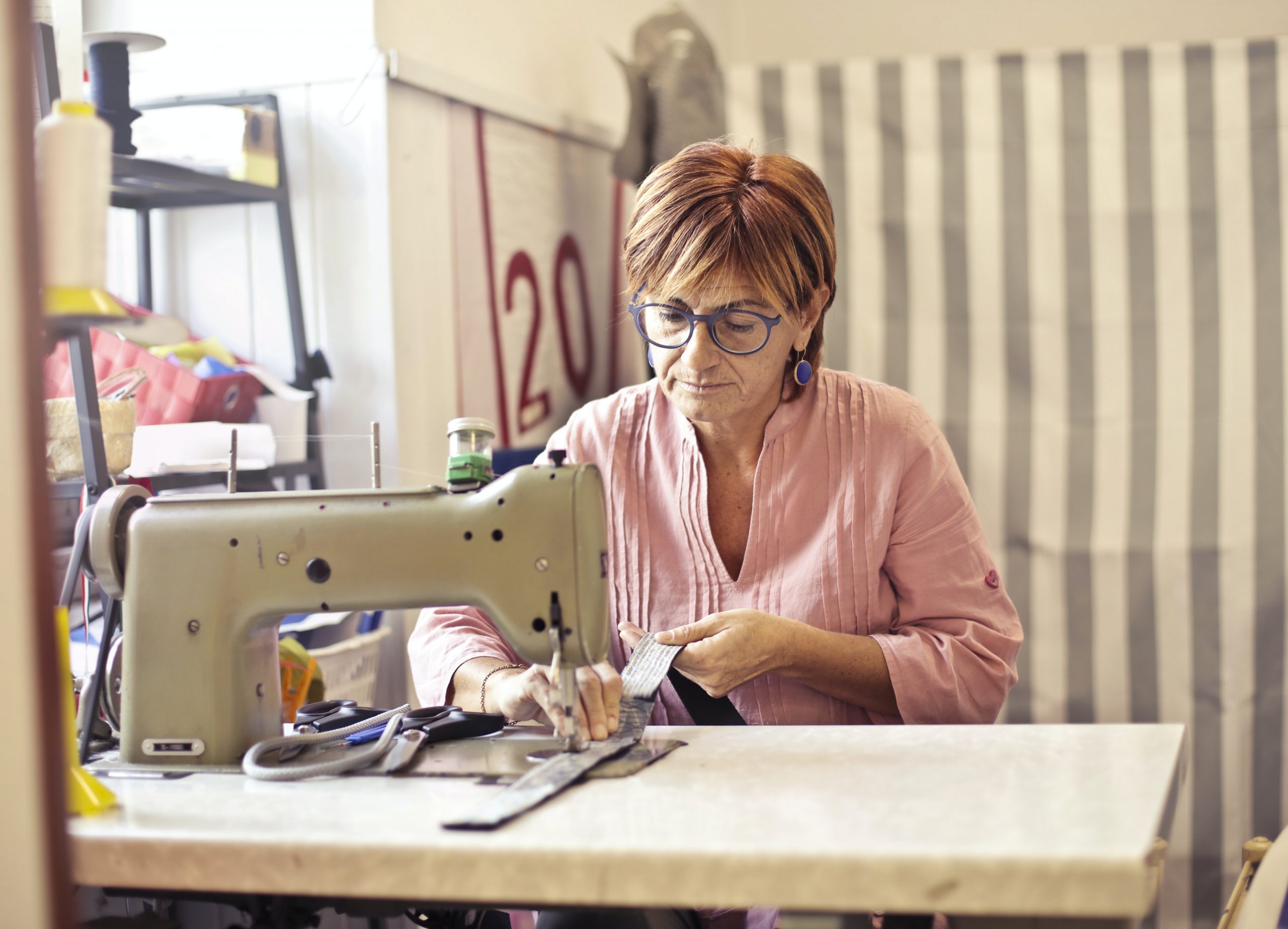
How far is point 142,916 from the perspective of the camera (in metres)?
1.09

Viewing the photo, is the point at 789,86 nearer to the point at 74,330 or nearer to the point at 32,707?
the point at 74,330

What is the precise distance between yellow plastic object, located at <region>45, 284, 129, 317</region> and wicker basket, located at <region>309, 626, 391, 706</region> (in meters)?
1.08

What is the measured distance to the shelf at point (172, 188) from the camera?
1.90m

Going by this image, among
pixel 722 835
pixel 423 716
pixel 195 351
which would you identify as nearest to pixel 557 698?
pixel 423 716

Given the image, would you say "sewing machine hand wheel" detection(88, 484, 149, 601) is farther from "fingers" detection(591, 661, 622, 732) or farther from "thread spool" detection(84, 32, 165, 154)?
"thread spool" detection(84, 32, 165, 154)

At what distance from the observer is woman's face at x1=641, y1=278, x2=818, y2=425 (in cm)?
149

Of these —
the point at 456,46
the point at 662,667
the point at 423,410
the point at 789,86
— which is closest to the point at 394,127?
the point at 456,46

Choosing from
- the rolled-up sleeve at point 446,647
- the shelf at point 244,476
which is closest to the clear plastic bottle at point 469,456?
the rolled-up sleeve at point 446,647

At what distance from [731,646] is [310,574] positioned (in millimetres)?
458

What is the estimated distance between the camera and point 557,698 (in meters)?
1.18

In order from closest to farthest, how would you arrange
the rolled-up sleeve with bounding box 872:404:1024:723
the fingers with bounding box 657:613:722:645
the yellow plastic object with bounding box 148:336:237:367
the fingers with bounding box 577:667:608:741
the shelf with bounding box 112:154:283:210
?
the fingers with bounding box 577:667:608:741 < the fingers with bounding box 657:613:722:645 < the rolled-up sleeve with bounding box 872:404:1024:723 < the shelf with bounding box 112:154:283:210 < the yellow plastic object with bounding box 148:336:237:367

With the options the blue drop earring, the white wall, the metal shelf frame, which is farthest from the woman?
the white wall

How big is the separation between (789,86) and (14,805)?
2224 millimetres

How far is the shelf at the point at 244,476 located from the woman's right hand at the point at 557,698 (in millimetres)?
699
